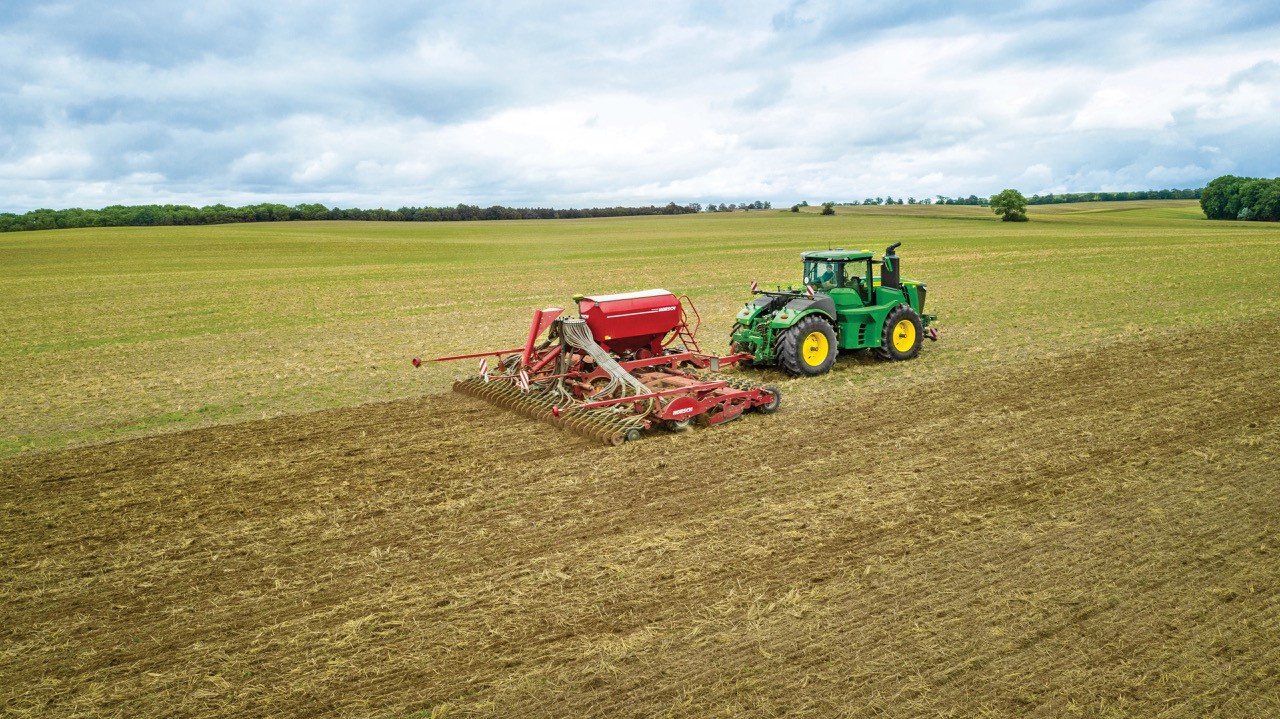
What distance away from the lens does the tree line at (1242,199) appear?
286 ft

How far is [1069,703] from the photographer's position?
15.7 feet

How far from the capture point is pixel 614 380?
11023mm

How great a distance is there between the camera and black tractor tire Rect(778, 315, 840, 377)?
13.2 m

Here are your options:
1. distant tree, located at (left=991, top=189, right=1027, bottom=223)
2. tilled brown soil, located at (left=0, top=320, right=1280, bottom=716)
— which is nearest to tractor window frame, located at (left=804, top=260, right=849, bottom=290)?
tilled brown soil, located at (left=0, top=320, right=1280, bottom=716)

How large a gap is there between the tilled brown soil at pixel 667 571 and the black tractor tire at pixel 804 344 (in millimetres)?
2499

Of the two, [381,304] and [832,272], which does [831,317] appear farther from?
[381,304]

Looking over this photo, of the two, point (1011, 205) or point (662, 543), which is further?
point (1011, 205)

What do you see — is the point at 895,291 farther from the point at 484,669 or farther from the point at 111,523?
the point at 111,523

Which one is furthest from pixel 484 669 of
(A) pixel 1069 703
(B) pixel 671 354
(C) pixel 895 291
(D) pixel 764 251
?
(D) pixel 764 251

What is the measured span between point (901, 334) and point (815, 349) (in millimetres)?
2271

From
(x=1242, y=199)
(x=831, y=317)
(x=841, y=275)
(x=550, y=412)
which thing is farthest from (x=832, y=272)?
(x=1242, y=199)

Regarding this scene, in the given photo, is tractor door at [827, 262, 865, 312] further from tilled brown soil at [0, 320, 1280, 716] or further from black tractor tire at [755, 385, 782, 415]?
tilled brown soil at [0, 320, 1280, 716]

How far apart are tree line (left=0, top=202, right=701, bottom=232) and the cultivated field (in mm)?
88563

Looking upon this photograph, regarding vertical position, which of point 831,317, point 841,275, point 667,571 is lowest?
point 667,571
